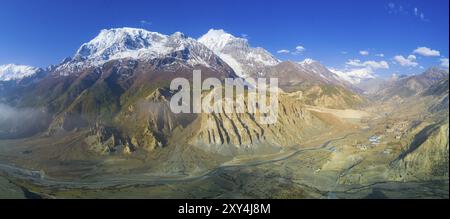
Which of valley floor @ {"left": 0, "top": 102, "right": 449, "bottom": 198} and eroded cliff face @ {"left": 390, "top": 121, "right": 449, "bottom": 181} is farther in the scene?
valley floor @ {"left": 0, "top": 102, "right": 449, "bottom": 198}

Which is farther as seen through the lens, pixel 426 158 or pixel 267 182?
pixel 267 182

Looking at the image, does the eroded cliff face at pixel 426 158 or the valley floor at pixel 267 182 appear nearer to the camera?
the eroded cliff face at pixel 426 158

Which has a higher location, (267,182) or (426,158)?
(426,158)

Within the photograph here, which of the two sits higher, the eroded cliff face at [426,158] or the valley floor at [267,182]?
the eroded cliff face at [426,158]

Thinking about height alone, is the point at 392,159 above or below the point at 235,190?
above

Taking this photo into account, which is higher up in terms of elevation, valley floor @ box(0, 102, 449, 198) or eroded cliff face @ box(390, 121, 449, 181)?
eroded cliff face @ box(390, 121, 449, 181)
